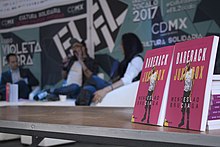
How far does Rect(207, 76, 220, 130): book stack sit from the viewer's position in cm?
78

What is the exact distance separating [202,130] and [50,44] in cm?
424

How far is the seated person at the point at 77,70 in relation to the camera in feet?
13.5

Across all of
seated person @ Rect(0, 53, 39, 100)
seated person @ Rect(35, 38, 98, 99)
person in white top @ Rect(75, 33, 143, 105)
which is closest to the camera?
person in white top @ Rect(75, 33, 143, 105)

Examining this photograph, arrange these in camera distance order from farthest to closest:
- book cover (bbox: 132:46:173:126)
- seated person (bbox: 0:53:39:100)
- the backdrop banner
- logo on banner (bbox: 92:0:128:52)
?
1. seated person (bbox: 0:53:39:100)
2. logo on banner (bbox: 92:0:128:52)
3. the backdrop banner
4. book cover (bbox: 132:46:173:126)

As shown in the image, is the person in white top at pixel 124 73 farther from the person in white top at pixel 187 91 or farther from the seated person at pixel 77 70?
the person in white top at pixel 187 91

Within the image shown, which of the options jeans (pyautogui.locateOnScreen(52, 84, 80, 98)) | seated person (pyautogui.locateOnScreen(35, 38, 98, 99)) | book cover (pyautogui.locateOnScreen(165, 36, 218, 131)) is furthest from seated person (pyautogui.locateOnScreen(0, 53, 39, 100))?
book cover (pyautogui.locateOnScreen(165, 36, 218, 131))

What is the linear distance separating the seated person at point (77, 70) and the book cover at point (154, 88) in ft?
10.2

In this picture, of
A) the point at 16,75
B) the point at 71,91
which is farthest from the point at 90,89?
the point at 16,75

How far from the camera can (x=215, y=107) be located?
0.79 meters

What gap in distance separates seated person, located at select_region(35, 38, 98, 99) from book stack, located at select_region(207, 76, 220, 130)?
3.32 metres

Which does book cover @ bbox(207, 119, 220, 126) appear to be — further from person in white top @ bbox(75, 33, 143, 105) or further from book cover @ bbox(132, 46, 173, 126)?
person in white top @ bbox(75, 33, 143, 105)

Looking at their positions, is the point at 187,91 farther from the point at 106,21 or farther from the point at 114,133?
the point at 106,21

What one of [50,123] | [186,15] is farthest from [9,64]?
[50,123]

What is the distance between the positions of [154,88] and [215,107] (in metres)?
0.19
